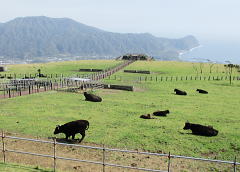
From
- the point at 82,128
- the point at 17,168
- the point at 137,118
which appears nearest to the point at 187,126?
the point at 137,118

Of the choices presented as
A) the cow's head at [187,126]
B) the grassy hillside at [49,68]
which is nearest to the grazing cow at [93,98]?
the cow's head at [187,126]

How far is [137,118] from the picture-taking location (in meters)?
25.9

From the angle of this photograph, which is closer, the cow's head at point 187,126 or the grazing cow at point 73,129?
the grazing cow at point 73,129

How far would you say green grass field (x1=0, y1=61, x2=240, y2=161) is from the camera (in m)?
19.0

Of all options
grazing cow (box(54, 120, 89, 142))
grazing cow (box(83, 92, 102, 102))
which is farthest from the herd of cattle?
grazing cow (box(83, 92, 102, 102))

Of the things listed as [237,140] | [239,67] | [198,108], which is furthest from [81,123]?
[239,67]

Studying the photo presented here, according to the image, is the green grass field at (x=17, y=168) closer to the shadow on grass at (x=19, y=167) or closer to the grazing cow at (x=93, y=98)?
the shadow on grass at (x=19, y=167)

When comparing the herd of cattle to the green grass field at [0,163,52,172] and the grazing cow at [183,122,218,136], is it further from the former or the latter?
the green grass field at [0,163,52,172]

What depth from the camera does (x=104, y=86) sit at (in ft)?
153

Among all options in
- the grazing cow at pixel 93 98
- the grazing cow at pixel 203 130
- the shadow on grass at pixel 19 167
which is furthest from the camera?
the grazing cow at pixel 93 98

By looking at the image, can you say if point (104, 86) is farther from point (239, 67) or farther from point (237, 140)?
point (239, 67)

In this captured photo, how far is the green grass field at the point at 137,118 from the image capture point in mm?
19023

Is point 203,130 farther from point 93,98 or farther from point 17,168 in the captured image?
point 93,98

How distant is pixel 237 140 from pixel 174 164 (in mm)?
6506
